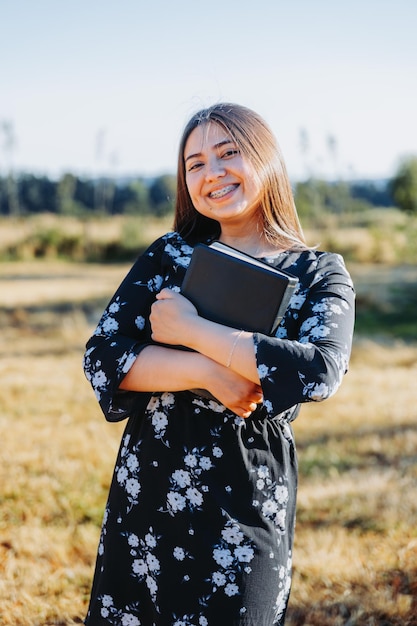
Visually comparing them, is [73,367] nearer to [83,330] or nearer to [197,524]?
[83,330]

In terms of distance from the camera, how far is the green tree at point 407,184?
1239cm

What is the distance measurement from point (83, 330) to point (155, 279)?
24.2 feet

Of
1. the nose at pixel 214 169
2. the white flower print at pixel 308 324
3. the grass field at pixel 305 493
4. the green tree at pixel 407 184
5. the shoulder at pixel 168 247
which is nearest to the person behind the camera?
the white flower print at pixel 308 324

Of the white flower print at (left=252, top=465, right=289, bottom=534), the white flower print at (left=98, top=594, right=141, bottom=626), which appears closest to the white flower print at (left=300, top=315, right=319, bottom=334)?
the white flower print at (left=252, top=465, right=289, bottom=534)

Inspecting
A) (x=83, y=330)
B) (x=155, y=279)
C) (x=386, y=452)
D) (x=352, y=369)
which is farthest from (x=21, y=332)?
(x=155, y=279)

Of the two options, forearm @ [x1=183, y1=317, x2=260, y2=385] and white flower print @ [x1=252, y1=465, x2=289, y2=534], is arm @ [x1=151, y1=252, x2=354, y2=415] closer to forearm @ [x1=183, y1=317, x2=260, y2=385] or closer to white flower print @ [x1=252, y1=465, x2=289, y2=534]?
forearm @ [x1=183, y1=317, x2=260, y2=385]

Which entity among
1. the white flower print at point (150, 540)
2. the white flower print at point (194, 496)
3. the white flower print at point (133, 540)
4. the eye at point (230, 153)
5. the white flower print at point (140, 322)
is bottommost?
the white flower print at point (133, 540)

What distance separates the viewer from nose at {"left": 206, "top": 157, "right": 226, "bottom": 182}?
66.6 inches

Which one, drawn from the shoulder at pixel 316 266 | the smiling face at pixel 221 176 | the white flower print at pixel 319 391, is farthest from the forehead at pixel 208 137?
the white flower print at pixel 319 391

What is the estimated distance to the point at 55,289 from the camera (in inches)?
494

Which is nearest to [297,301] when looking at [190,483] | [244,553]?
[190,483]

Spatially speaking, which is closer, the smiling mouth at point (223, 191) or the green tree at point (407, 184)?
the smiling mouth at point (223, 191)

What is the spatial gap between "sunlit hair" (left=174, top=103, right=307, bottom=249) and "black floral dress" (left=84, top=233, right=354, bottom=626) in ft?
0.26

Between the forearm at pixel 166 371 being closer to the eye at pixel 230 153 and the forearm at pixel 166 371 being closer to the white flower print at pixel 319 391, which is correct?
the white flower print at pixel 319 391
